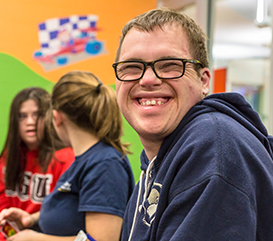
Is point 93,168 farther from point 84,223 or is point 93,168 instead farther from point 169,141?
point 169,141

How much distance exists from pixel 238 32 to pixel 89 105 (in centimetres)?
519

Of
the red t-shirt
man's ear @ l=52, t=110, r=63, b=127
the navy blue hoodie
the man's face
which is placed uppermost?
the man's face

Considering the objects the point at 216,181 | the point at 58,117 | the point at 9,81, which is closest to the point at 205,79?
the point at 216,181

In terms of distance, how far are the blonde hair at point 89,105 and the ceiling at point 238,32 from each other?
7.70 ft

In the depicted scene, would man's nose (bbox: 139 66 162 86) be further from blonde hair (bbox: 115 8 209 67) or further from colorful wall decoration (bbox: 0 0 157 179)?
colorful wall decoration (bbox: 0 0 157 179)

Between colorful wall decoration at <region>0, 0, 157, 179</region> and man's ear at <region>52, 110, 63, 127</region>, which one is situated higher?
colorful wall decoration at <region>0, 0, 157, 179</region>

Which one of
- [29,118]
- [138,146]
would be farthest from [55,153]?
[138,146]

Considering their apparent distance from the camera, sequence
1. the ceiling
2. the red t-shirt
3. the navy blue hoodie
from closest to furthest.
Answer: the navy blue hoodie
the red t-shirt
the ceiling

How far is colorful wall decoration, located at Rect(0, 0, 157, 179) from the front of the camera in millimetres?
2182

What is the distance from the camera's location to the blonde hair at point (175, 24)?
821 mm

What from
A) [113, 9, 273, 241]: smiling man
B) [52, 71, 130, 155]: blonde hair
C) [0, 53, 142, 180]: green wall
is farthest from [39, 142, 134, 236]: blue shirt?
[0, 53, 142, 180]: green wall

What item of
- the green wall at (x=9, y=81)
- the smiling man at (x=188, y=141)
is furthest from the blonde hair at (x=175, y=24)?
the green wall at (x=9, y=81)

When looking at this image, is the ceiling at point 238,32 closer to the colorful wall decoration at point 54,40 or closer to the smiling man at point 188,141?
the colorful wall decoration at point 54,40

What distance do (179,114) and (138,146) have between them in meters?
1.70
